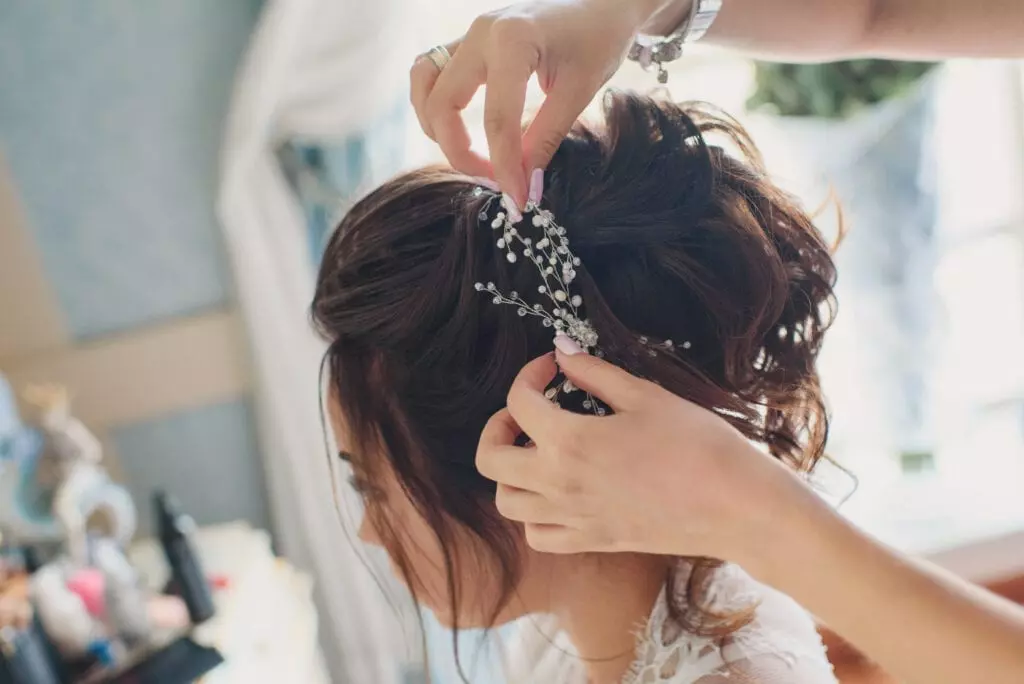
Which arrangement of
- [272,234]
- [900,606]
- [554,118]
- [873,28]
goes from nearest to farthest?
[900,606]
[554,118]
[873,28]
[272,234]

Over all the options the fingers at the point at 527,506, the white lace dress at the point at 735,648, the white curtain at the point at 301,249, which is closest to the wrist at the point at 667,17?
the fingers at the point at 527,506

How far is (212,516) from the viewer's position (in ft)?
5.71

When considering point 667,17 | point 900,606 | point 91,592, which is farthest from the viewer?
point 91,592

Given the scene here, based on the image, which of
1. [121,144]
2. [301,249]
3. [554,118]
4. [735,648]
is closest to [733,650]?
[735,648]

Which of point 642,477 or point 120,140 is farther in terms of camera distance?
point 120,140

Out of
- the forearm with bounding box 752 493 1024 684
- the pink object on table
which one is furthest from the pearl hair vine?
the pink object on table

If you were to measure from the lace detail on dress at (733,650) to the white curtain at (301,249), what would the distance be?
0.55 metres

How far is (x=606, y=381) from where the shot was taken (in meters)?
0.60

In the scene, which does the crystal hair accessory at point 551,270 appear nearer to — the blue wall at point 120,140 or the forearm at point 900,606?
the forearm at point 900,606

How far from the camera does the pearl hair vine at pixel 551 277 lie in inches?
26.9

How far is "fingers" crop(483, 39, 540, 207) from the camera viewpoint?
0.61 m

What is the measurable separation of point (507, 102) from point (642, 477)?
299 millimetres

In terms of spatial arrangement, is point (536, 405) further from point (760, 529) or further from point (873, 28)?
point (873, 28)

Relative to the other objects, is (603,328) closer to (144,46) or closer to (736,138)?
(736,138)
